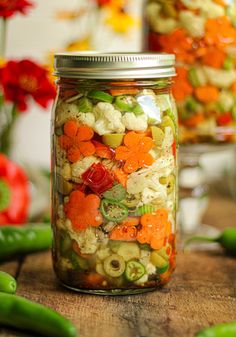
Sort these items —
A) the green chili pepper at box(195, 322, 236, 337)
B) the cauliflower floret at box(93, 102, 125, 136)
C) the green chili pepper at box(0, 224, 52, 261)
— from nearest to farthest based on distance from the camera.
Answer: the green chili pepper at box(195, 322, 236, 337)
the cauliflower floret at box(93, 102, 125, 136)
the green chili pepper at box(0, 224, 52, 261)

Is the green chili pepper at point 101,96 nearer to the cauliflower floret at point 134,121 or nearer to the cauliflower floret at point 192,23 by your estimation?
the cauliflower floret at point 134,121

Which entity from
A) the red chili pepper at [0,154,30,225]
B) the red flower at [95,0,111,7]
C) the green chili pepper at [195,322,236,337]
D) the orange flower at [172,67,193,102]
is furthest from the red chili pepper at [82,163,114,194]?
the red flower at [95,0,111,7]

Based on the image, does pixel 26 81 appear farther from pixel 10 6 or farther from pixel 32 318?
pixel 32 318

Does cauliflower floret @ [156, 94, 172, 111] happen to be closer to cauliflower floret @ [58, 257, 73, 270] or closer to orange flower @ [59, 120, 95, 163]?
orange flower @ [59, 120, 95, 163]

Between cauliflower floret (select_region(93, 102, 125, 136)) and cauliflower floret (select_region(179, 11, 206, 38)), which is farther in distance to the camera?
cauliflower floret (select_region(179, 11, 206, 38))

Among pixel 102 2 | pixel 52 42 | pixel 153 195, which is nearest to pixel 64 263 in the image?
pixel 153 195

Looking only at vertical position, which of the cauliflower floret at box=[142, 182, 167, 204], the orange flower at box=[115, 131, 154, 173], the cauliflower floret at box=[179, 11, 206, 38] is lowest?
the cauliflower floret at box=[142, 182, 167, 204]

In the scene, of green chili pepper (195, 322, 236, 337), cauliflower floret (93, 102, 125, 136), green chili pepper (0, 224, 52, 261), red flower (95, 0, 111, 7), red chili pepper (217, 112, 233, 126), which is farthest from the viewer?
red flower (95, 0, 111, 7)
